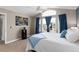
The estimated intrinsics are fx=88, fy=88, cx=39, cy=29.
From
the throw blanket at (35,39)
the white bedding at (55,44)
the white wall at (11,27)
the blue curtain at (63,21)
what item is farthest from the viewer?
the throw blanket at (35,39)

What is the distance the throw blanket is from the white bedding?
78 millimetres

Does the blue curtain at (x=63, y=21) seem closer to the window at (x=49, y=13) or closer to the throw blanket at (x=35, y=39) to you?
the window at (x=49, y=13)

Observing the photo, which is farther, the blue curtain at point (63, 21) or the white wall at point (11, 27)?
the white wall at point (11, 27)

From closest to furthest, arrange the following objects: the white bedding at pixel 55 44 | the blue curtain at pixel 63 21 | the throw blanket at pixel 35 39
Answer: the white bedding at pixel 55 44 → the blue curtain at pixel 63 21 → the throw blanket at pixel 35 39

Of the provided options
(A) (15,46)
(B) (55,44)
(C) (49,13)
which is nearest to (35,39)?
(A) (15,46)

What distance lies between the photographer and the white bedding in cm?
147

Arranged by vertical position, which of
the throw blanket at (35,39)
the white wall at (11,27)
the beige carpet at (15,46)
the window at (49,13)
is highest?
the window at (49,13)

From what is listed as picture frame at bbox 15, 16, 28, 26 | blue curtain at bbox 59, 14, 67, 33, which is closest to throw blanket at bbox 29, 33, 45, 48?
picture frame at bbox 15, 16, 28, 26

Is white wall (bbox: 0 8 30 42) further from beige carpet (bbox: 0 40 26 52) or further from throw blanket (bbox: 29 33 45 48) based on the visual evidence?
throw blanket (bbox: 29 33 45 48)

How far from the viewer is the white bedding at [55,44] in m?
1.47

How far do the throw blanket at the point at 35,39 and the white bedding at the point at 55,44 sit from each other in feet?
0.26

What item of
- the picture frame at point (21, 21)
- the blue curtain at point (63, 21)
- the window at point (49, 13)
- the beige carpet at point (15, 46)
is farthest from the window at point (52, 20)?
the beige carpet at point (15, 46)

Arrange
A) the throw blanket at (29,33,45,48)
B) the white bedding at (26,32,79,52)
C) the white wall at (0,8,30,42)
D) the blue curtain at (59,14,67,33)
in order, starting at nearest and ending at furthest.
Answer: the white bedding at (26,32,79,52), the blue curtain at (59,14,67,33), the white wall at (0,8,30,42), the throw blanket at (29,33,45,48)

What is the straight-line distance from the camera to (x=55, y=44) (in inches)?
66.8
